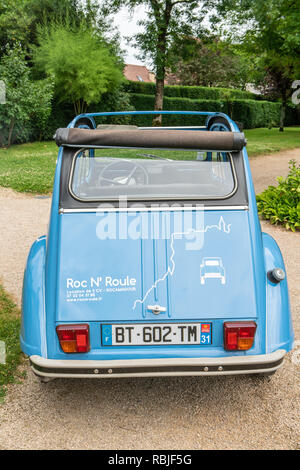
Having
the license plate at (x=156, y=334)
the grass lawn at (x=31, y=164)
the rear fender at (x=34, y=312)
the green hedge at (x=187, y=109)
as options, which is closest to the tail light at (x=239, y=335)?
the license plate at (x=156, y=334)

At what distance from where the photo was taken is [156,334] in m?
2.84

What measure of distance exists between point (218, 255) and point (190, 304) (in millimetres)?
399

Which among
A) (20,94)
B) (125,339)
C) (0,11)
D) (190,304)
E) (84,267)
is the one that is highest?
(0,11)

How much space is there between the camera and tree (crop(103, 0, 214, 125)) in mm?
22688

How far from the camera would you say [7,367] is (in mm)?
3617

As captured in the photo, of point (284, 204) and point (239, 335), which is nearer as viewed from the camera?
point (239, 335)

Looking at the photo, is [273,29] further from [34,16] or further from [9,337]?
[34,16]

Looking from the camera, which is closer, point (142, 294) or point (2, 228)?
point (142, 294)

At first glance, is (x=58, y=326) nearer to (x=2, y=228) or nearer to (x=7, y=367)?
(x=7, y=367)

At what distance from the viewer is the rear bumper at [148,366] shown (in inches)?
109

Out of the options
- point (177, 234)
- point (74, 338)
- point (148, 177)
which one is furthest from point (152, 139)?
point (74, 338)

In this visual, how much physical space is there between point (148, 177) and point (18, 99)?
15.6 meters

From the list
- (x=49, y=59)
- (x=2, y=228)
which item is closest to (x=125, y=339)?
(x=2, y=228)

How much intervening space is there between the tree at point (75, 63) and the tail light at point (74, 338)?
19191 millimetres
